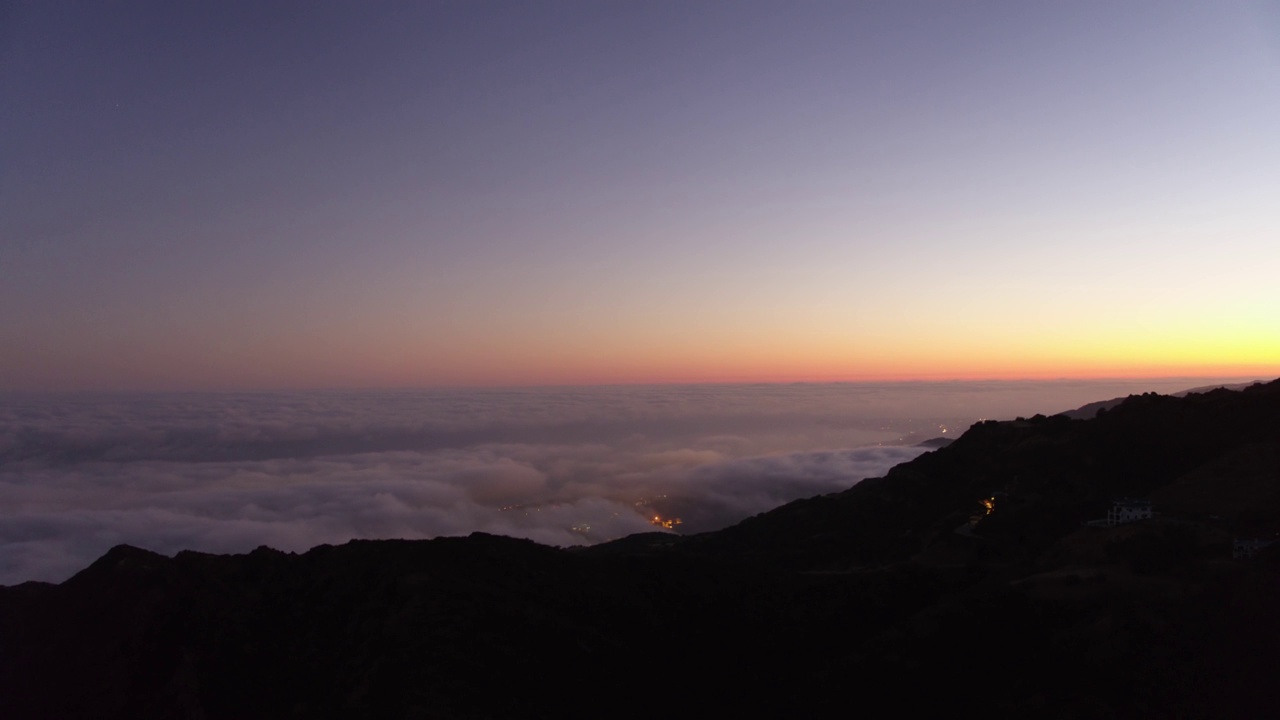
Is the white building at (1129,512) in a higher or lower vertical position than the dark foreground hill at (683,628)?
higher

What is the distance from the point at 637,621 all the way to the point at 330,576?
728 inches

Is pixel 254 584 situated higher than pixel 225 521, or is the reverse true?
pixel 254 584

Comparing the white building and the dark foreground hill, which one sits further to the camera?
the white building

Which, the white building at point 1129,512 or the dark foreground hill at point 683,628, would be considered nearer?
the dark foreground hill at point 683,628

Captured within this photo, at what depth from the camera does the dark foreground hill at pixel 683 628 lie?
27812mm

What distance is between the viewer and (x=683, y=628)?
37969 millimetres

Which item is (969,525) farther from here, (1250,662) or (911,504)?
(1250,662)

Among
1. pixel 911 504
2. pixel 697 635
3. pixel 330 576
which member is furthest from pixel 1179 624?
pixel 330 576

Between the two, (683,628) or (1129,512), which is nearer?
(683,628)

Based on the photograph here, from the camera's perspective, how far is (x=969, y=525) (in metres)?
55.6

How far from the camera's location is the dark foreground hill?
27812 millimetres

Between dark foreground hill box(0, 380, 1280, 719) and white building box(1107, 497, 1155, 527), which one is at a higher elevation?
white building box(1107, 497, 1155, 527)

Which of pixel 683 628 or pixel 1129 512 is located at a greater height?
pixel 1129 512

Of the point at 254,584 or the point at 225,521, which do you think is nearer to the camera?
the point at 254,584
